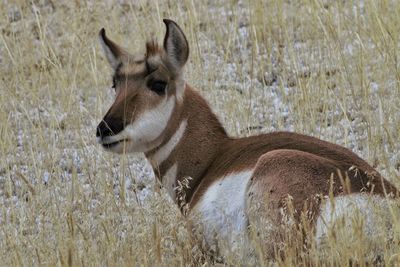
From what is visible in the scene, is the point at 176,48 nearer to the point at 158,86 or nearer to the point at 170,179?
the point at 158,86

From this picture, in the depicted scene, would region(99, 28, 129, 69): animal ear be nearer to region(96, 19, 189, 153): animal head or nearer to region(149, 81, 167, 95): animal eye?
region(96, 19, 189, 153): animal head

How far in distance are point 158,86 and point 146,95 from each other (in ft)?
0.39

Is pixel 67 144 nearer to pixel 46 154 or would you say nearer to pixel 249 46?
pixel 46 154

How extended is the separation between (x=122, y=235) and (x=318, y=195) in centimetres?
172

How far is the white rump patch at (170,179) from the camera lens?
6.70 metres

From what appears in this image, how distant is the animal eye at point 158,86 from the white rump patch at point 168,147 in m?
0.26

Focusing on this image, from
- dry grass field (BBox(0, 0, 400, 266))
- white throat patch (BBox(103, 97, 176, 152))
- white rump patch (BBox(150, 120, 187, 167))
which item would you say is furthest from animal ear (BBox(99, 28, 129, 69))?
dry grass field (BBox(0, 0, 400, 266))

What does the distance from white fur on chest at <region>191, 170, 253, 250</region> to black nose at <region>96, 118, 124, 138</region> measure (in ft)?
2.24

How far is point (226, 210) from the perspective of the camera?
20.1 feet

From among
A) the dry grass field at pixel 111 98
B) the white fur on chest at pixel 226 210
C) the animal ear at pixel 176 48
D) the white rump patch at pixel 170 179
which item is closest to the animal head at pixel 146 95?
the animal ear at pixel 176 48

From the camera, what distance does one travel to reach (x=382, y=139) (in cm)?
794

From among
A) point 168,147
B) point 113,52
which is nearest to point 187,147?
point 168,147

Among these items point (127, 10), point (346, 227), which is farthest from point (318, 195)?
point (127, 10)

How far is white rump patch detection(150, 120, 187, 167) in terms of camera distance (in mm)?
6719
